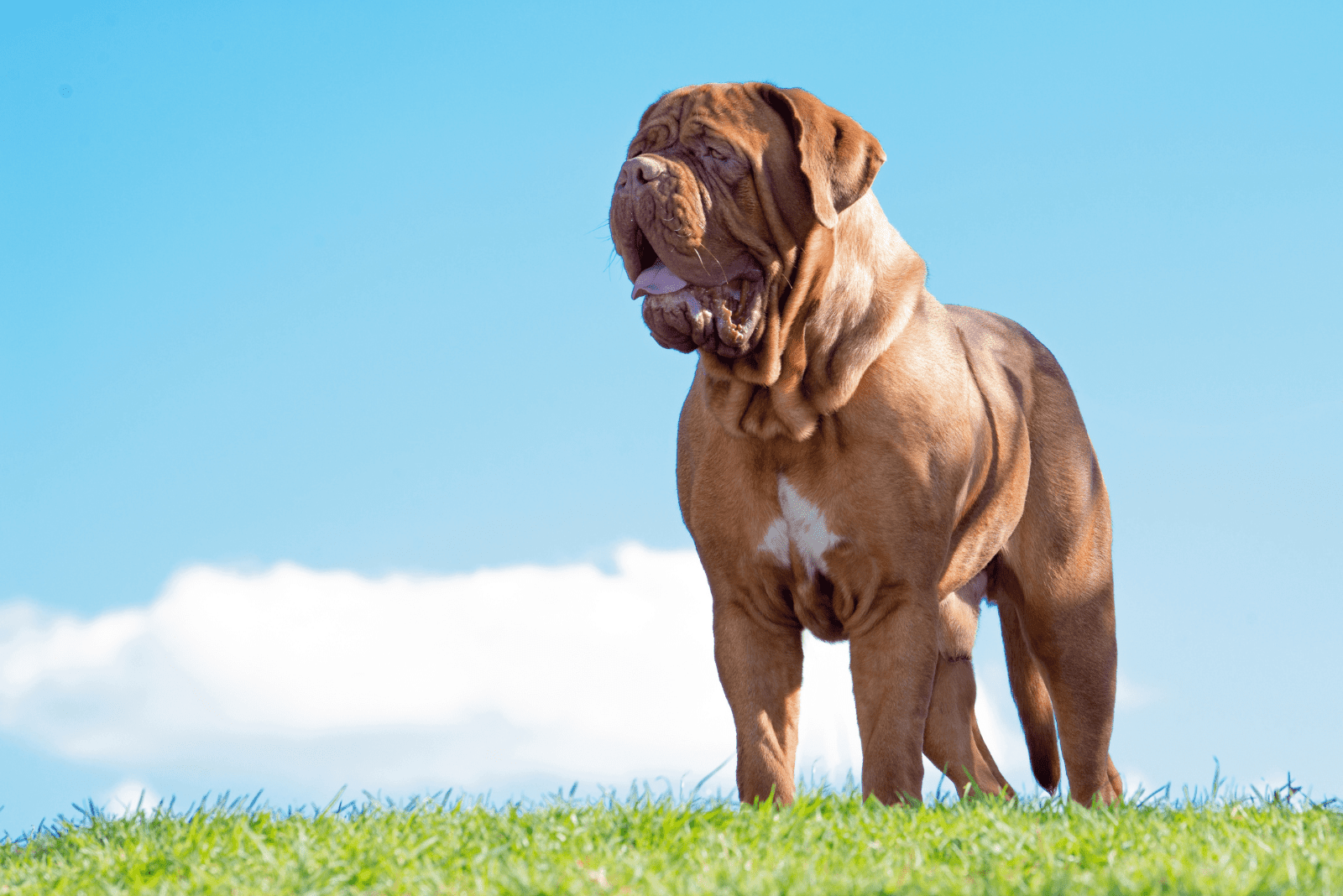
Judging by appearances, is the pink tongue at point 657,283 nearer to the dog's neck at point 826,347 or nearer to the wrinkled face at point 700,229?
the wrinkled face at point 700,229

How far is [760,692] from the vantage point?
4465 mm

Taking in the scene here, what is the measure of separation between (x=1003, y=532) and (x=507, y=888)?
2.79m

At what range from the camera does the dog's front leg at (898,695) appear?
4270mm

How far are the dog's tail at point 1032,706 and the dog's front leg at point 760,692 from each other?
1575 millimetres

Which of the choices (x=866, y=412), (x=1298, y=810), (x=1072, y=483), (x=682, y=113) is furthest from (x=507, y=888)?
(x=1072, y=483)

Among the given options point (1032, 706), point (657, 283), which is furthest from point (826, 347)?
point (1032, 706)

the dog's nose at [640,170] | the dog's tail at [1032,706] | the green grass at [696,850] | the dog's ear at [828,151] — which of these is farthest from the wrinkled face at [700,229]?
the dog's tail at [1032,706]

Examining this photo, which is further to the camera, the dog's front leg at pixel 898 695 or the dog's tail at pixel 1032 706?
the dog's tail at pixel 1032 706

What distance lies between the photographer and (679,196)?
4.03 meters

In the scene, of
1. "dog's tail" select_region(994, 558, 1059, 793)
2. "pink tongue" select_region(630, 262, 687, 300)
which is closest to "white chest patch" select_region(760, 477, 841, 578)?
"pink tongue" select_region(630, 262, 687, 300)

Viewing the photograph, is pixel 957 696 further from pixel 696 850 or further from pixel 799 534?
pixel 696 850

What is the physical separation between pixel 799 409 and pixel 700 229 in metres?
0.70

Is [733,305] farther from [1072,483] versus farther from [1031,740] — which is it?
[1031,740]

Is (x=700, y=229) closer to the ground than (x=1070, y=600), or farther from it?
farther from it
